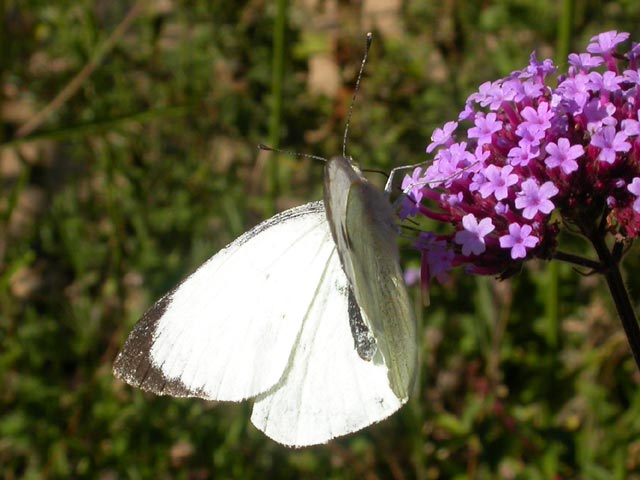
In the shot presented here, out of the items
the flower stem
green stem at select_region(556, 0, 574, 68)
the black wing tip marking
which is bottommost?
the flower stem

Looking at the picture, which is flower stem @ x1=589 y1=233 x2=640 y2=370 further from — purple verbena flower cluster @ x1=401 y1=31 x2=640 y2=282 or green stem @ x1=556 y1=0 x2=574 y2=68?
green stem @ x1=556 y1=0 x2=574 y2=68

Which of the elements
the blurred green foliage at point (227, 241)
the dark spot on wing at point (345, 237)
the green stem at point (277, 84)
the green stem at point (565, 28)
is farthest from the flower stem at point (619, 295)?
the green stem at point (277, 84)

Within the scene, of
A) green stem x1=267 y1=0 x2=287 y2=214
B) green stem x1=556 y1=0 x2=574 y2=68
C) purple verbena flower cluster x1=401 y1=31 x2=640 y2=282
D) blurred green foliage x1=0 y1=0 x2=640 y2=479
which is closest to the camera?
purple verbena flower cluster x1=401 y1=31 x2=640 y2=282

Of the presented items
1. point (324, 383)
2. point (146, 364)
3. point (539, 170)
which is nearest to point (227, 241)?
point (146, 364)

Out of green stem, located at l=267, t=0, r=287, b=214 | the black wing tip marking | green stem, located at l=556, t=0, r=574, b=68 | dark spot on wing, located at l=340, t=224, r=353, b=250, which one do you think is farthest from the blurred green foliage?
dark spot on wing, located at l=340, t=224, r=353, b=250

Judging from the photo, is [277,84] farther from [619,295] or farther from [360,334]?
[619,295]

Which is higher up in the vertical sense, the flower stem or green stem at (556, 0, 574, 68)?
green stem at (556, 0, 574, 68)
